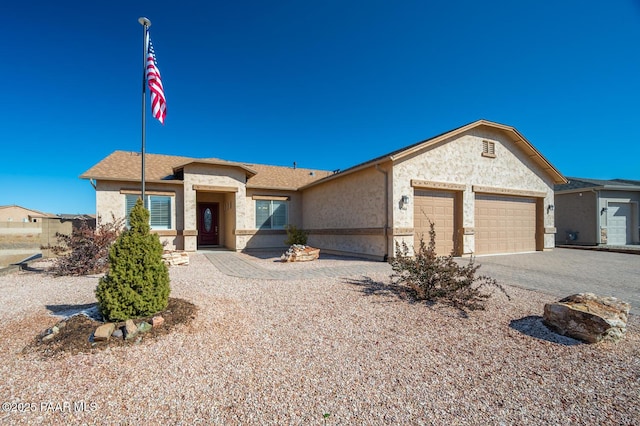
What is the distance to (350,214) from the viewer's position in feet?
38.4

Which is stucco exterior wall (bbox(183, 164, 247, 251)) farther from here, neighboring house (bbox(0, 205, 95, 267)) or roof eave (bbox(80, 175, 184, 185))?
neighboring house (bbox(0, 205, 95, 267))

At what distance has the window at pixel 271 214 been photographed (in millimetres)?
14872

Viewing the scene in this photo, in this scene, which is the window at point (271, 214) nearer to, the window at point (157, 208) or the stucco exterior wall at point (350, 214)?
the stucco exterior wall at point (350, 214)

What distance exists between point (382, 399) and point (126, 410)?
2.18 metres

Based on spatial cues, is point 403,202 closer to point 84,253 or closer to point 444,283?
point 444,283

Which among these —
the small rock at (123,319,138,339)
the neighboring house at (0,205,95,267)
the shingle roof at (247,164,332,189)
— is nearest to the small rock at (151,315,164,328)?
the small rock at (123,319,138,339)

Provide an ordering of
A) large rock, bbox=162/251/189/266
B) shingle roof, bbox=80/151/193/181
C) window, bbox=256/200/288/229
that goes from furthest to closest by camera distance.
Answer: window, bbox=256/200/288/229
shingle roof, bbox=80/151/193/181
large rock, bbox=162/251/189/266

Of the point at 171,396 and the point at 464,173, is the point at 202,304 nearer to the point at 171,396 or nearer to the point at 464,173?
the point at 171,396

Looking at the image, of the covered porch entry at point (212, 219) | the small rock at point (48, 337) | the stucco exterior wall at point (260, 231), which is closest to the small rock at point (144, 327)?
the small rock at point (48, 337)

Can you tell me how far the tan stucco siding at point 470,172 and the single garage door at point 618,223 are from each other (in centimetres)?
610

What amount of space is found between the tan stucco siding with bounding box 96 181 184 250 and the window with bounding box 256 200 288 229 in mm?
3726

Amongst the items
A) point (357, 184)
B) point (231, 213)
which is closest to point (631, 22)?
point (357, 184)

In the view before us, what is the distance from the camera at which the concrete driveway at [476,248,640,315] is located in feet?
19.7

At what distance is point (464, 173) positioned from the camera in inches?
440
